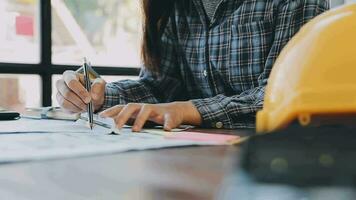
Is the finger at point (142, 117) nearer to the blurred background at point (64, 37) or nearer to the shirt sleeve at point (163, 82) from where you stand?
the shirt sleeve at point (163, 82)

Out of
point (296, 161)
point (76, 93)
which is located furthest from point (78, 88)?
point (296, 161)

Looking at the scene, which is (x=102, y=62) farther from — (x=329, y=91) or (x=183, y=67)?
(x=329, y=91)

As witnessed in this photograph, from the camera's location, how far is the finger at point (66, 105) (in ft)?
3.03

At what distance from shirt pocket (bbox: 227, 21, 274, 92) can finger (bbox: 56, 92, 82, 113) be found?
384 millimetres

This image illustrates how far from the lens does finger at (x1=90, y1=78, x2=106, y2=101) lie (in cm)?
97

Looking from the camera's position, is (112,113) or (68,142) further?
(112,113)

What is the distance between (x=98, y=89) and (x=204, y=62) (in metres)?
0.30

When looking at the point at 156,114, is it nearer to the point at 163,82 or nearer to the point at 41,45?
the point at 163,82

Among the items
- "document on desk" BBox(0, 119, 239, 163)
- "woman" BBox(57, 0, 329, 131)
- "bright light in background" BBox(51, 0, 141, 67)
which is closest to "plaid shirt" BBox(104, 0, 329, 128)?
"woman" BBox(57, 0, 329, 131)

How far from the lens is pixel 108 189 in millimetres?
320

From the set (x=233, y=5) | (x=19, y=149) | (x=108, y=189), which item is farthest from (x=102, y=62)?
(x=108, y=189)

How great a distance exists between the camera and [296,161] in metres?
0.21

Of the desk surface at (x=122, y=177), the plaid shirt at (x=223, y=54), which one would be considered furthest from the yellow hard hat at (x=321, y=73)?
the plaid shirt at (x=223, y=54)

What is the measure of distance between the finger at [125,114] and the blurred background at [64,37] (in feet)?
2.91
